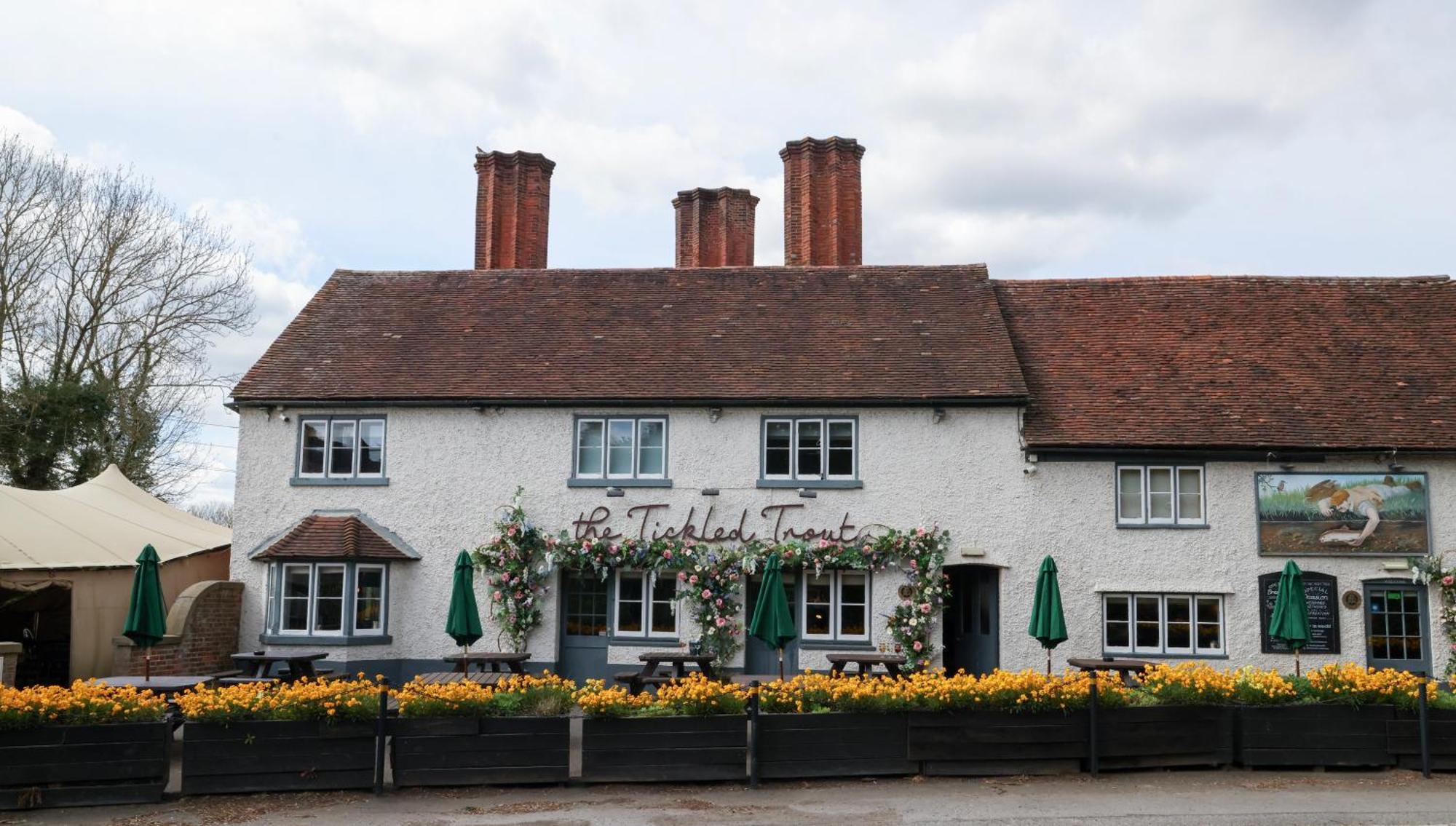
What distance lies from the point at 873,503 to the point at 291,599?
30.0 feet

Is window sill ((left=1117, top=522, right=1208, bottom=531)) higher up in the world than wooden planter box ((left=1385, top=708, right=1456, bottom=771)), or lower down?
higher up

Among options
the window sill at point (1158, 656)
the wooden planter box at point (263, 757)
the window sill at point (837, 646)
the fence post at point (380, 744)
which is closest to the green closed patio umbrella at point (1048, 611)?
the window sill at point (1158, 656)

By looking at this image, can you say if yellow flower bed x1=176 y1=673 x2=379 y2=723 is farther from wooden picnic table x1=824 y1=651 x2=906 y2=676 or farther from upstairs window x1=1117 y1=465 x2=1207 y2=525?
upstairs window x1=1117 y1=465 x2=1207 y2=525

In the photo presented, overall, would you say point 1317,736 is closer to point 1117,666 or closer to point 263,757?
point 1117,666

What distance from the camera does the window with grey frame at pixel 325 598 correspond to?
61.0 feet

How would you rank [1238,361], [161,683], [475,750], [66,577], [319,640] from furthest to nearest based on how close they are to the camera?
[1238,361] < [319,640] < [66,577] < [161,683] < [475,750]

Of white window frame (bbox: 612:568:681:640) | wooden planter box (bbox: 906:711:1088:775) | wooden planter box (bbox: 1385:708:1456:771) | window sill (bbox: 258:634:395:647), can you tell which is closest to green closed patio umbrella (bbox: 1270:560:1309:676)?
wooden planter box (bbox: 1385:708:1456:771)

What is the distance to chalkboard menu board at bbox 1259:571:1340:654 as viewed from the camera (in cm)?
1753

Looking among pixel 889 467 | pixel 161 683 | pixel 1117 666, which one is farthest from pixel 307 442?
pixel 1117 666

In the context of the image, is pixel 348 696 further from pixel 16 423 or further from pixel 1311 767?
pixel 16 423

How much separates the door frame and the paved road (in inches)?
234

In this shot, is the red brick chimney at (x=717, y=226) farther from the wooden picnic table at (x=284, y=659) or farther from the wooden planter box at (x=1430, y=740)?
the wooden planter box at (x=1430, y=740)

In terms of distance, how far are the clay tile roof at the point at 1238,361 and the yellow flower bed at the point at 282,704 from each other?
425 inches

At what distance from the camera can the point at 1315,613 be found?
17.6 metres
